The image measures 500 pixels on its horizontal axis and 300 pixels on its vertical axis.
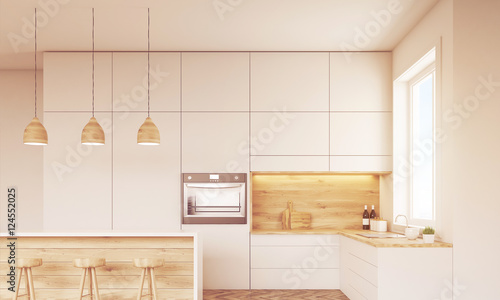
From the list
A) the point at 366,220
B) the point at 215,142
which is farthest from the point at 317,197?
the point at 215,142

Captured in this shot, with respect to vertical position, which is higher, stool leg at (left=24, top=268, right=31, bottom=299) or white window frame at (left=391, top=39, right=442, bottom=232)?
white window frame at (left=391, top=39, right=442, bottom=232)

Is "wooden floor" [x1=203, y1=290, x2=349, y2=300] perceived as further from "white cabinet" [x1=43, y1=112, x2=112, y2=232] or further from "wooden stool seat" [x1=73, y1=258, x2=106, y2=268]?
"white cabinet" [x1=43, y1=112, x2=112, y2=232]

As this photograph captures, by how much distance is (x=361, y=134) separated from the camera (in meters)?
5.45

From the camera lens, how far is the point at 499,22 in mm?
3631

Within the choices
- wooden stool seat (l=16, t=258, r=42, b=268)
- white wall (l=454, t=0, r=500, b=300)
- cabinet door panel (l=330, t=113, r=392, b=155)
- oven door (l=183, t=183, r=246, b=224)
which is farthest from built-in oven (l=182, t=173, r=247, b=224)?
white wall (l=454, t=0, r=500, b=300)

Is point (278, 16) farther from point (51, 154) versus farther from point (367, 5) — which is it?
point (51, 154)

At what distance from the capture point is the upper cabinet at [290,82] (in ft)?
18.0

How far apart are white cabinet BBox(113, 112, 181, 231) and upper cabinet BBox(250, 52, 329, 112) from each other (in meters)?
1.06

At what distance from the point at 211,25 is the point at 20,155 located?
11.5 feet

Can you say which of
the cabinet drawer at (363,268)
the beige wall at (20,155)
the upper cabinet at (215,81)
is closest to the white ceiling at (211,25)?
the upper cabinet at (215,81)

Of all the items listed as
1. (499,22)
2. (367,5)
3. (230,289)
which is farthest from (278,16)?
(230,289)

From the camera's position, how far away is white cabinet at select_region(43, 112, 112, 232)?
5.37 meters

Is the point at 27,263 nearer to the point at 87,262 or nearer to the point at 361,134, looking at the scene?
the point at 87,262

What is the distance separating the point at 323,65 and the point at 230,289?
2.87 meters
